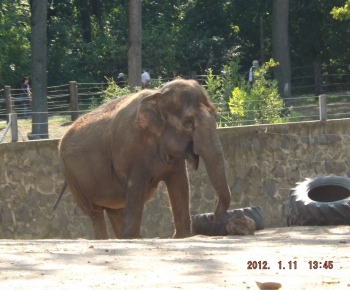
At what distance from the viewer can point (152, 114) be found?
11.7 metres

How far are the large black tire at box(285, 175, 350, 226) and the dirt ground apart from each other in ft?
9.39

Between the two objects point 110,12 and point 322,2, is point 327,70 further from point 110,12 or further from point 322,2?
point 110,12

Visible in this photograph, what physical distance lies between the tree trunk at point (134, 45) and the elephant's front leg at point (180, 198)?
11.0m

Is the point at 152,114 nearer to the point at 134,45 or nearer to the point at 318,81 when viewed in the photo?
the point at 134,45

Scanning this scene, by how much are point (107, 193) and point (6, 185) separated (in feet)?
12.8

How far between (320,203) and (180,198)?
1.76m

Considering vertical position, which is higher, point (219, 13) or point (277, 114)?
point (219, 13)

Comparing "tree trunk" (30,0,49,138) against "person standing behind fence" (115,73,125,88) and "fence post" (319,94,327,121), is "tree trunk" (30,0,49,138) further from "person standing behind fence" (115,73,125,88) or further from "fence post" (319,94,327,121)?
"fence post" (319,94,327,121)

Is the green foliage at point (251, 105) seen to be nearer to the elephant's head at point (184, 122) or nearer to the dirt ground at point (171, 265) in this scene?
the elephant's head at point (184, 122)

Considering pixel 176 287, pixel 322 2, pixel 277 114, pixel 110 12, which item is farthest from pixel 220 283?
pixel 110 12

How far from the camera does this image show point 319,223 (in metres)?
12.4
